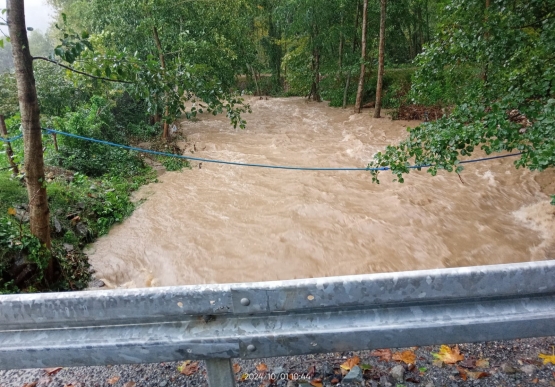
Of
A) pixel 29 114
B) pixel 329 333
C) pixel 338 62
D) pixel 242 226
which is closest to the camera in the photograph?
pixel 329 333

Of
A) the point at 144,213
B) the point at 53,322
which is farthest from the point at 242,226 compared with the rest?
the point at 53,322

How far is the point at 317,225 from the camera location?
5844 mm

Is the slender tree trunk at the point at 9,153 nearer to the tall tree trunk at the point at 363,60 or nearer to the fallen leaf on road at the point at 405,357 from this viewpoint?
the fallen leaf on road at the point at 405,357

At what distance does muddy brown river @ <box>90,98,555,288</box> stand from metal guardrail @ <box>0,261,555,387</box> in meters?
3.45

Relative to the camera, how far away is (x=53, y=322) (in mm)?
1258

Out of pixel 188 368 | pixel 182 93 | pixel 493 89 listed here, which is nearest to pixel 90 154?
pixel 182 93

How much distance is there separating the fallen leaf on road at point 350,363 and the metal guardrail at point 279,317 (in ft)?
1.32

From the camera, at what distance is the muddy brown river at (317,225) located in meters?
4.96

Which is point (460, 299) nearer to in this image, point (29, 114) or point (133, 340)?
point (133, 340)

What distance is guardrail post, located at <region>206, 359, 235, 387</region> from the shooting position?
125cm

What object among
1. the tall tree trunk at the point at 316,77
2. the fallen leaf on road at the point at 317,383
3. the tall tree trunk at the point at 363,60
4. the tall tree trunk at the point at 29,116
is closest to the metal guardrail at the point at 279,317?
the fallen leaf on road at the point at 317,383

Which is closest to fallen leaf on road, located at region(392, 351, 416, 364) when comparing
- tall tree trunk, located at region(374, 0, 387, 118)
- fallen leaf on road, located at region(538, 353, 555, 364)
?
fallen leaf on road, located at region(538, 353, 555, 364)

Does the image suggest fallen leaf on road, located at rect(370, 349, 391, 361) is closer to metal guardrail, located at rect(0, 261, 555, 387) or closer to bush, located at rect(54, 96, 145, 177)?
metal guardrail, located at rect(0, 261, 555, 387)

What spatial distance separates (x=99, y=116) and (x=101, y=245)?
18.0ft
